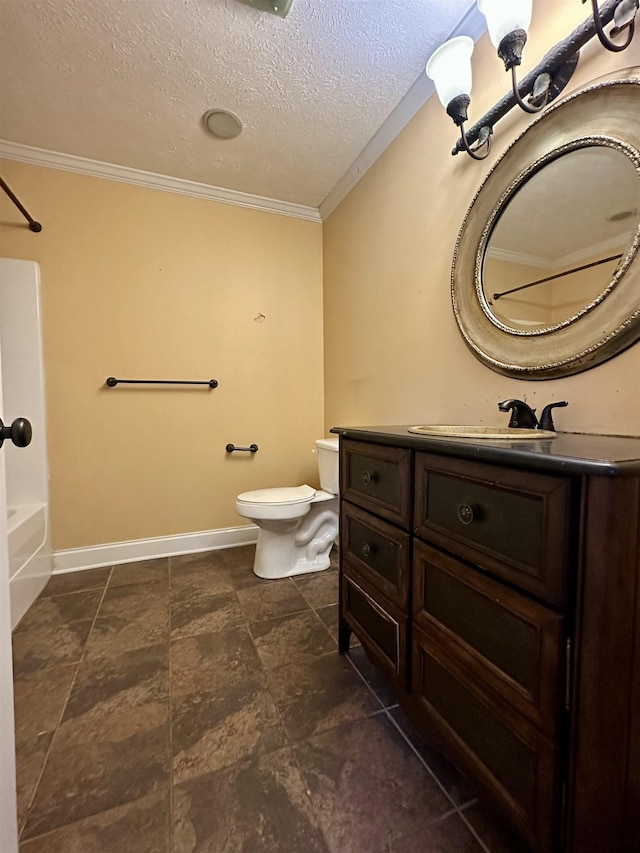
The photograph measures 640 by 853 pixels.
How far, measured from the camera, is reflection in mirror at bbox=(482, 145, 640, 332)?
863 mm

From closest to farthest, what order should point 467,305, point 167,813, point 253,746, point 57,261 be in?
point 167,813, point 253,746, point 467,305, point 57,261

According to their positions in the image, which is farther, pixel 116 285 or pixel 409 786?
pixel 116 285

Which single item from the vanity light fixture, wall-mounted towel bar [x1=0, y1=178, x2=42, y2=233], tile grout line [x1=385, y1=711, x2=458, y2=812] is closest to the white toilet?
tile grout line [x1=385, y1=711, x2=458, y2=812]

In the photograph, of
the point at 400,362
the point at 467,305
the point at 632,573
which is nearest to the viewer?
the point at 632,573

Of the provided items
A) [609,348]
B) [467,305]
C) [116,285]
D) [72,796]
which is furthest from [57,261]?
[609,348]

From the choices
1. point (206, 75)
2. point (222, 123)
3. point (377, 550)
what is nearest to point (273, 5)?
point (206, 75)

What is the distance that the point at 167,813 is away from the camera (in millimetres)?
817

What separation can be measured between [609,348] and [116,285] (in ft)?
7.79

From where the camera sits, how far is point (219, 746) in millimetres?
977

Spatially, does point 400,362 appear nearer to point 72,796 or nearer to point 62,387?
point 72,796

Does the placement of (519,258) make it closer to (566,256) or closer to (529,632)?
(566,256)

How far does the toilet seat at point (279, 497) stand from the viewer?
1.83 m

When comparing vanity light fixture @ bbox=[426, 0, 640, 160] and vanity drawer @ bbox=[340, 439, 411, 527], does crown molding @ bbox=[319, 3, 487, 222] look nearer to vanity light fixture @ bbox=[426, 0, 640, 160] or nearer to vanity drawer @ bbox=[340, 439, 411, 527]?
vanity light fixture @ bbox=[426, 0, 640, 160]

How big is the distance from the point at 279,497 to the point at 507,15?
1.90 m
